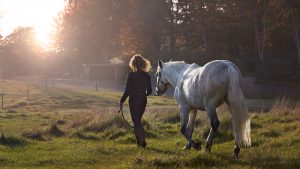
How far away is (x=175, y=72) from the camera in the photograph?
43.1ft

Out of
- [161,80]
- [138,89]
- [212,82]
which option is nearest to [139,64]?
[138,89]

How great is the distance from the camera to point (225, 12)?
54.1m

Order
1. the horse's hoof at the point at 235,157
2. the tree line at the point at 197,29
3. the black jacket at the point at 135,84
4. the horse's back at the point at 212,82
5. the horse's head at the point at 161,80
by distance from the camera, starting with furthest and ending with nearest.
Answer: the tree line at the point at 197,29
the horse's head at the point at 161,80
the black jacket at the point at 135,84
the horse's back at the point at 212,82
the horse's hoof at the point at 235,157

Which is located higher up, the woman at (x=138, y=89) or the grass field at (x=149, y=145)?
the woman at (x=138, y=89)

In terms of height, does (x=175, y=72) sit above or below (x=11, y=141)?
above

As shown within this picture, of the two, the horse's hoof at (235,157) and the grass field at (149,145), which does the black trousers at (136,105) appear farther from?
the horse's hoof at (235,157)

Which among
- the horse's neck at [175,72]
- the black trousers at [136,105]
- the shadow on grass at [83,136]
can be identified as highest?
the horse's neck at [175,72]

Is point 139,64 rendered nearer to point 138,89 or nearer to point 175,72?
point 138,89

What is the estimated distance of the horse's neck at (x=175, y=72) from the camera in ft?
42.2

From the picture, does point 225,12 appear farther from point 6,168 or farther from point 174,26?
point 6,168

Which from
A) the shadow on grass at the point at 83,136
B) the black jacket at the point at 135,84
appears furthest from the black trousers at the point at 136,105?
the shadow on grass at the point at 83,136

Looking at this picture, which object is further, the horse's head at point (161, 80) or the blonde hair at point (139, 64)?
the horse's head at point (161, 80)

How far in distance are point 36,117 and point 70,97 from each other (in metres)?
14.5

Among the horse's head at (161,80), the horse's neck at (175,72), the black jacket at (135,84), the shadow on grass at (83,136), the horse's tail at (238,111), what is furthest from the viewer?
the shadow on grass at (83,136)
